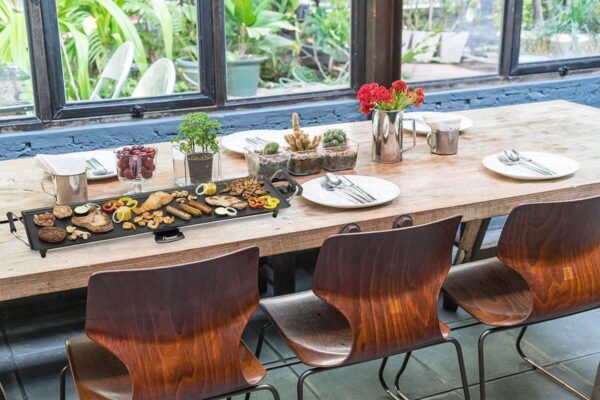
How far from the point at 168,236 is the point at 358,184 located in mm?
682

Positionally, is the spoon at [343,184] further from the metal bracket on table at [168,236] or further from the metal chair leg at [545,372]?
the metal chair leg at [545,372]

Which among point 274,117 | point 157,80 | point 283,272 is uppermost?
point 157,80

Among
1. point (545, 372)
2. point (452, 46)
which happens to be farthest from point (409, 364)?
point (452, 46)

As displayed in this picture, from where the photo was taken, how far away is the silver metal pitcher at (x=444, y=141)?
2852 millimetres

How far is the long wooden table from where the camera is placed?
1.97m

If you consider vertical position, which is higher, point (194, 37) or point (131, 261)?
point (194, 37)

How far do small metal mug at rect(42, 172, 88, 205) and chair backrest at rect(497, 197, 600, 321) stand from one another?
1.23m

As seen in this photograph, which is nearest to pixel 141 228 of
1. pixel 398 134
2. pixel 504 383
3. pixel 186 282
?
pixel 186 282

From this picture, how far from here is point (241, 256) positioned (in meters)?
1.85

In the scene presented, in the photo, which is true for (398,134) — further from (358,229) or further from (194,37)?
(194,37)

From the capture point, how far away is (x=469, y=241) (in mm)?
3352

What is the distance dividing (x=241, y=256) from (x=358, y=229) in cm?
48

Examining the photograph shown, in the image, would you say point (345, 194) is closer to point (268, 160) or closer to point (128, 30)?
point (268, 160)

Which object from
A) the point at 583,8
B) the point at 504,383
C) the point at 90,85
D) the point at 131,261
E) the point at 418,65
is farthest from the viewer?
the point at 583,8
